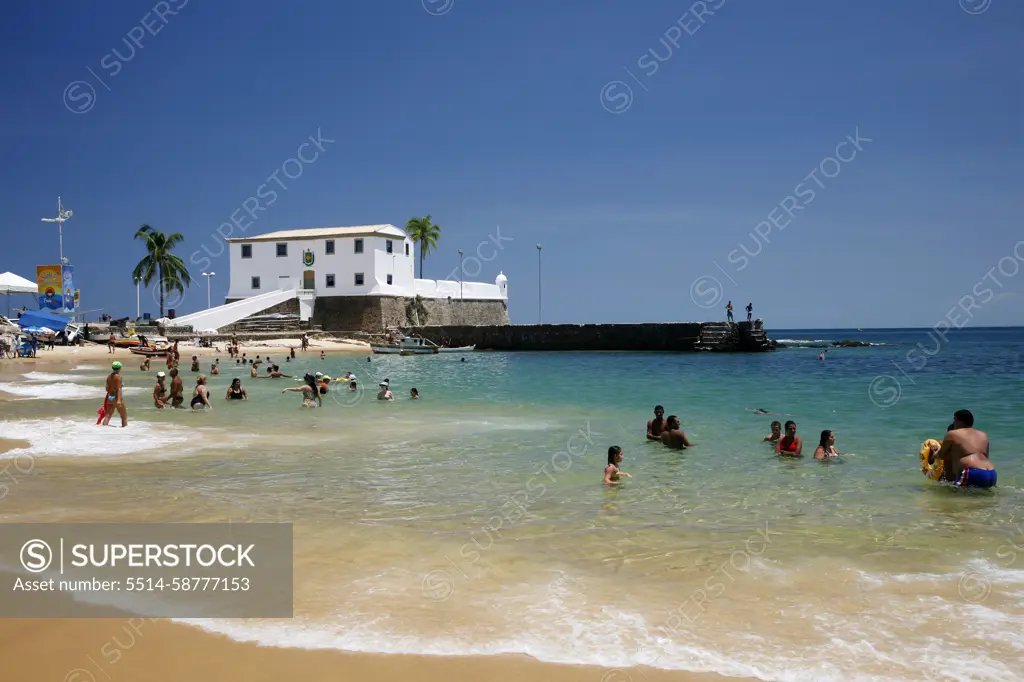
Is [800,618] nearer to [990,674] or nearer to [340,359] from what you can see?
[990,674]


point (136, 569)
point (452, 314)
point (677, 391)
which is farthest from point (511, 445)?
point (452, 314)

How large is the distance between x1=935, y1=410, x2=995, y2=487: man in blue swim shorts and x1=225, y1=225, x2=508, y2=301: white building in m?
56.6

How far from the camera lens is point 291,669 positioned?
4.82 m

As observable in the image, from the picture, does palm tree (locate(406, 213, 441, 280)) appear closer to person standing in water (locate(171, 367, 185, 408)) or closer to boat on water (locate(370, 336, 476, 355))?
boat on water (locate(370, 336, 476, 355))

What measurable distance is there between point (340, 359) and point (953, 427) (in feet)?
147

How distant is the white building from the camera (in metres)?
64.6

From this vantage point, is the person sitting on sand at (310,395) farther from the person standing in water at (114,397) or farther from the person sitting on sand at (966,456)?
the person sitting on sand at (966,456)

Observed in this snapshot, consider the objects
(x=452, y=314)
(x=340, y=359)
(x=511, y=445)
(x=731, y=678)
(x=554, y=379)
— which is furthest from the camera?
(x=452, y=314)

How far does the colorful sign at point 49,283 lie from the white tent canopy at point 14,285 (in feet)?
10.1

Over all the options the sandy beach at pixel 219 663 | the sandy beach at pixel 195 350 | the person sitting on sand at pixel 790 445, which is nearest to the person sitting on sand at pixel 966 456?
the person sitting on sand at pixel 790 445

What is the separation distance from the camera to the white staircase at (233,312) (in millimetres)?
57875

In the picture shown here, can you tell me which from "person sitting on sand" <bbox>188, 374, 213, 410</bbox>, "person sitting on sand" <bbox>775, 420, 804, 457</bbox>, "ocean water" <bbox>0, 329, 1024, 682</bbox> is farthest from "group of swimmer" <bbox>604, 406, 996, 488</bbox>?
"person sitting on sand" <bbox>188, 374, 213, 410</bbox>

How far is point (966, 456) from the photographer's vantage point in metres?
10.7

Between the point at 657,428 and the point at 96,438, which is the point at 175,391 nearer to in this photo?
the point at 96,438
